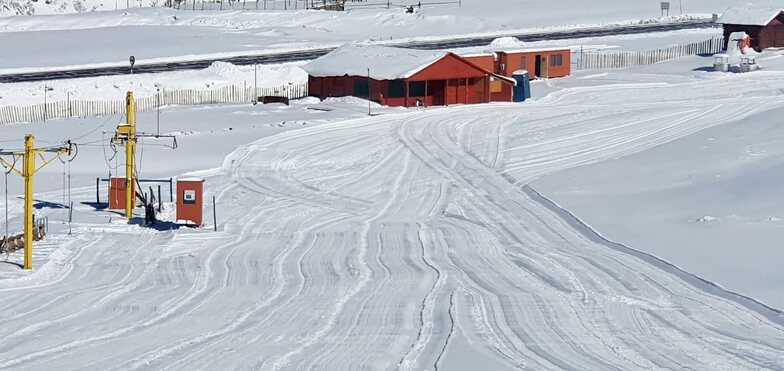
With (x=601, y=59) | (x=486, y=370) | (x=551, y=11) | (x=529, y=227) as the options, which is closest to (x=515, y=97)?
(x=601, y=59)

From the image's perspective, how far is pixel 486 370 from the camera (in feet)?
71.1

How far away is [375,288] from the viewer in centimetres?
2866

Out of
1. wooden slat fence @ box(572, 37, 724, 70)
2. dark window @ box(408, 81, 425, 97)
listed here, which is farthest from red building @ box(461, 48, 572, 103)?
dark window @ box(408, 81, 425, 97)

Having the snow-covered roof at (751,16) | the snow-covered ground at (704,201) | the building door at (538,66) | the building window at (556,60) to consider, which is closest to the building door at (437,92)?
the building door at (538,66)

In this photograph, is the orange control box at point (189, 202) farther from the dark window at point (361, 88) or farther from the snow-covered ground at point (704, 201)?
the dark window at point (361, 88)

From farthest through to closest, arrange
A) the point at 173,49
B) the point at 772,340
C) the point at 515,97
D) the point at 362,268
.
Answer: the point at 173,49, the point at 515,97, the point at 362,268, the point at 772,340

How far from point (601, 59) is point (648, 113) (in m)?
21.8

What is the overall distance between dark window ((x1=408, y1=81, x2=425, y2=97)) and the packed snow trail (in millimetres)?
14406

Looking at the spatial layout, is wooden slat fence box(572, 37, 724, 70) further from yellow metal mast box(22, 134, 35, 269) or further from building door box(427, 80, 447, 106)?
yellow metal mast box(22, 134, 35, 269)

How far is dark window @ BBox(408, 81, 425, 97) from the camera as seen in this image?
63.5 m

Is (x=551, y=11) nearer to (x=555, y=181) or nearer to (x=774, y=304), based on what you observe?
(x=555, y=181)

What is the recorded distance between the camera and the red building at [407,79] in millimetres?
63094

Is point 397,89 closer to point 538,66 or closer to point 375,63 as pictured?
point 375,63

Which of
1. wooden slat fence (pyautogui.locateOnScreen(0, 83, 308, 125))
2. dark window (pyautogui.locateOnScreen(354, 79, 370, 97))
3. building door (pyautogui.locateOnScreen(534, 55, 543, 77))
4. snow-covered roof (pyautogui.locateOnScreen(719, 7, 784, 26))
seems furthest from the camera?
snow-covered roof (pyautogui.locateOnScreen(719, 7, 784, 26))
